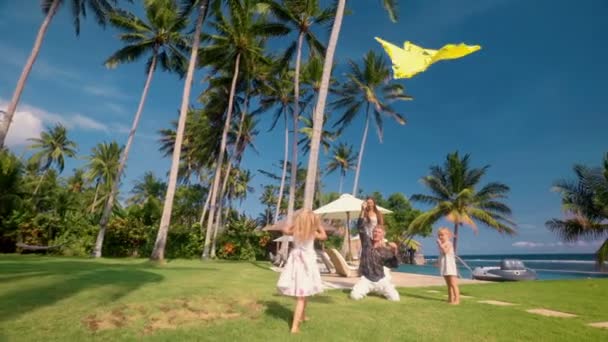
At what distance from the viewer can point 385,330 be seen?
369 centimetres

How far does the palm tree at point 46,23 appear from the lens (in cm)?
1182

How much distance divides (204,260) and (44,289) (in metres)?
12.2

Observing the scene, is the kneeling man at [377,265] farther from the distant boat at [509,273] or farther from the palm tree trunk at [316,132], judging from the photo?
the distant boat at [509,273]

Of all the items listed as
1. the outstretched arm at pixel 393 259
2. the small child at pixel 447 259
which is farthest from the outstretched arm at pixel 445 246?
the outstretched arm at pixel 393 259

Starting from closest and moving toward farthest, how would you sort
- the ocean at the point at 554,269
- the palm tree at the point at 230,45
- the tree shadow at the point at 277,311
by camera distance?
Result: the tree shadow at the point at 277,311 < the palm tree at the point at 230,45 < the ocean at the point at 554,269

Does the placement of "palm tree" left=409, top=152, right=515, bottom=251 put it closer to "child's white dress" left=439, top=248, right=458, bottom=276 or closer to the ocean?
the ocean

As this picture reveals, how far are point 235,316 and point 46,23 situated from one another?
637 inches

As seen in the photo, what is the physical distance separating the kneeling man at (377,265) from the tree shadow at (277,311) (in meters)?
1.70

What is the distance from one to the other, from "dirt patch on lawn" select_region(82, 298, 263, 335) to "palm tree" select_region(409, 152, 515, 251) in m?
18.4

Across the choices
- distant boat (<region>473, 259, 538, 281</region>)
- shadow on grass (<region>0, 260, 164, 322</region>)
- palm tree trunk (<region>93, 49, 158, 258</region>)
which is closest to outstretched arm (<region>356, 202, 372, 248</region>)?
shadow on grass (<region>0, 260, 164, 322</region>)

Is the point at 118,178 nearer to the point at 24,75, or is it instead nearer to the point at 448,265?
the point at 24,75

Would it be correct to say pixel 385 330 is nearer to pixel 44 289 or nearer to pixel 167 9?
pixel 44 289

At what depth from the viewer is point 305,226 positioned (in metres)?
4.02

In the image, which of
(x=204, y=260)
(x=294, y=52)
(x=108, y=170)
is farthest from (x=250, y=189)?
(x=294, y=52)
